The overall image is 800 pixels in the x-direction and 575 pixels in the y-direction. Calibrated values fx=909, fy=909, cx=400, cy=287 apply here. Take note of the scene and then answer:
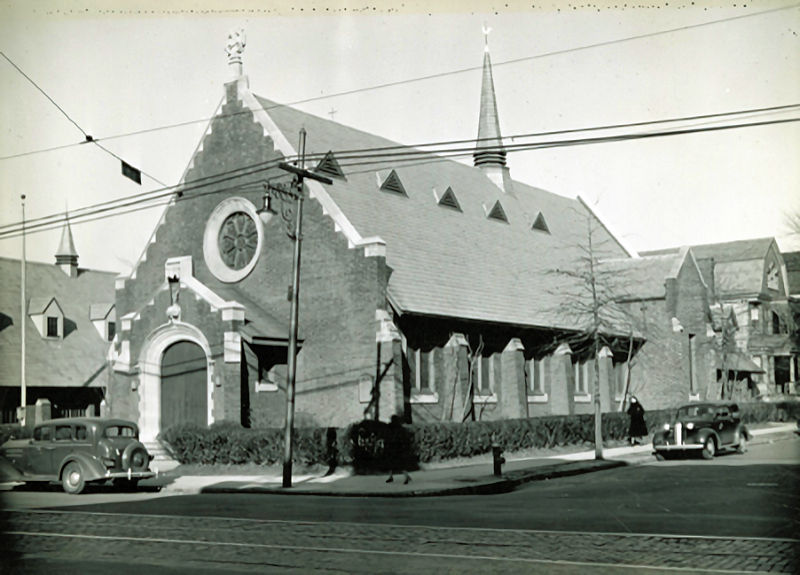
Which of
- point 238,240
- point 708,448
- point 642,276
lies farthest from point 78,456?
point 642,276

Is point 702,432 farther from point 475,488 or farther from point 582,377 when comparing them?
point 582,377

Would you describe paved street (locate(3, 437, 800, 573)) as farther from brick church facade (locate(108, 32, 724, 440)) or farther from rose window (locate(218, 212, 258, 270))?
rose window (locate(218, 212, 258, 270))

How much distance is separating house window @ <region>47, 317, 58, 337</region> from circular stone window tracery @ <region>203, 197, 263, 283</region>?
1397 centimetres

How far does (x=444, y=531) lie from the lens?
13.9 m

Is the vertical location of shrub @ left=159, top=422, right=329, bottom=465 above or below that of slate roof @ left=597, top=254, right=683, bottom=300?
below

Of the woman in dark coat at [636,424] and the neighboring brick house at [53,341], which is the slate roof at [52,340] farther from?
the woman in dark coat at [636,424]

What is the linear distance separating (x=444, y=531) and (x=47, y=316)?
114 feet

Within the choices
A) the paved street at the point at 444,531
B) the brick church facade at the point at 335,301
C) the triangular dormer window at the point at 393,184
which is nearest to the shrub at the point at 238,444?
the brick church facade at the point at 335,301

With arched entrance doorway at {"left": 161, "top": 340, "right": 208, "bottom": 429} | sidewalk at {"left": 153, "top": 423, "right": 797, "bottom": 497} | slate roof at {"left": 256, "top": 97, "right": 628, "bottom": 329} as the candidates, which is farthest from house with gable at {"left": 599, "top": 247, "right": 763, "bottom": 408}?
arched entrance doorway at {"left": 161, "top": 340, "right": 208, "bottom": 429}

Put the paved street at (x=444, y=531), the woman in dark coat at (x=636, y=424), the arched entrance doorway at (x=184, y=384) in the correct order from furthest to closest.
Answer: the woman in dark coat at (x=636, y=424), the arched entrance doorway at (x=184, y=384), the paved street at (x=444, y=531)

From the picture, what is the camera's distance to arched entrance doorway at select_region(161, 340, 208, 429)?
30.1 meters

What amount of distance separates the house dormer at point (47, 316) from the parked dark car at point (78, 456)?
2123 cm

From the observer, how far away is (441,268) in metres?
34.0

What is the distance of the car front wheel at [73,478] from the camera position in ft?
72.3
